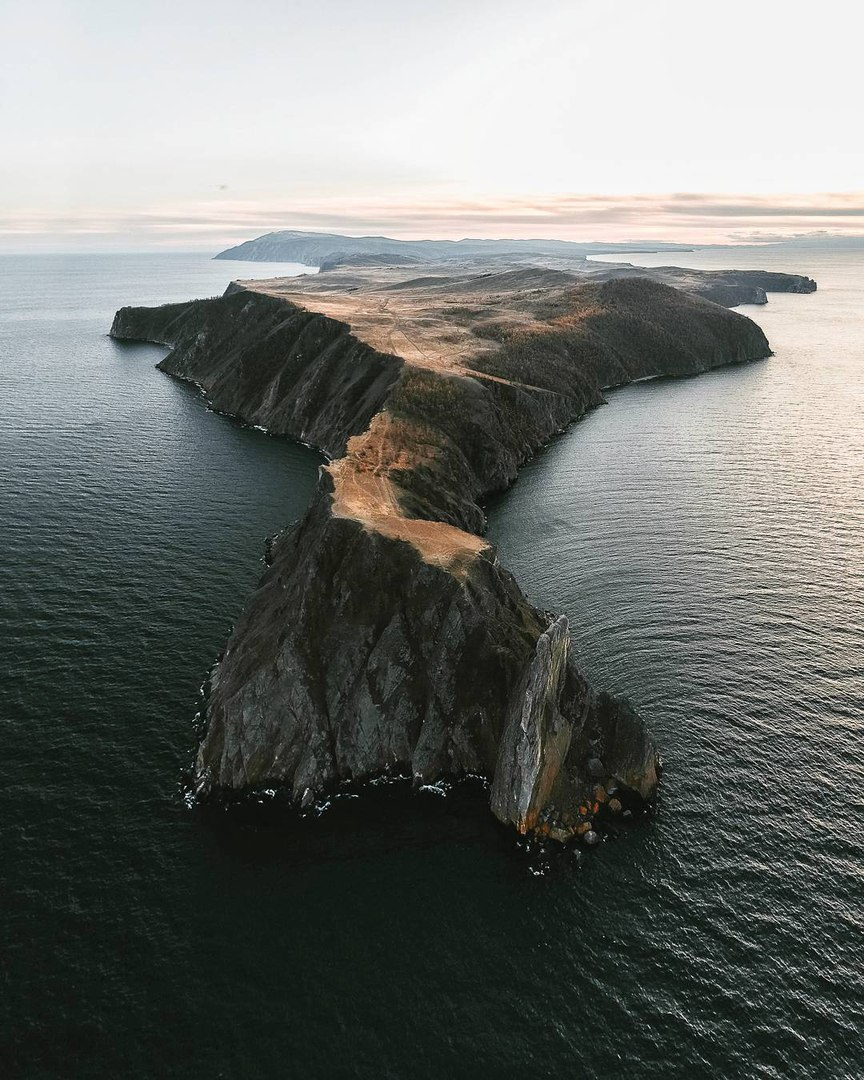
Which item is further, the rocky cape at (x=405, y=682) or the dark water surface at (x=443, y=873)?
the rocky cape at (x=405, y=682)

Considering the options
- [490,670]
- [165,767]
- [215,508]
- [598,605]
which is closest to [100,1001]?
[165,767]

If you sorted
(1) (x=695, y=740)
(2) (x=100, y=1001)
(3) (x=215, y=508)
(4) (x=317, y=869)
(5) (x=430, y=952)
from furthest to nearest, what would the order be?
(3) (x=215, y=508) < (1) (x=695, y=740) < (4) (x=317, y=869) < (5) (x=430, y=952) < (2) (x=100, y=1001)

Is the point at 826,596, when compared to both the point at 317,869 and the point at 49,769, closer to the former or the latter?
the point at 317,869

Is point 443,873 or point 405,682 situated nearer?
point 443,873

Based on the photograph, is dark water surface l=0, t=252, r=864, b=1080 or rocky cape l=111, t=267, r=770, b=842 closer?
dark water surface l=0, t=252, r=864, b=1080

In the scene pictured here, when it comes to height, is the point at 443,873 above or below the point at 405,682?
below

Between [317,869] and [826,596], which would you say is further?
[826,596]

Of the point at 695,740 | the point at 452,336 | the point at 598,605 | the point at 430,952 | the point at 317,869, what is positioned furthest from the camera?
the point at 452,336

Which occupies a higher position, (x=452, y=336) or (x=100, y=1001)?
(x=452, y=336)
